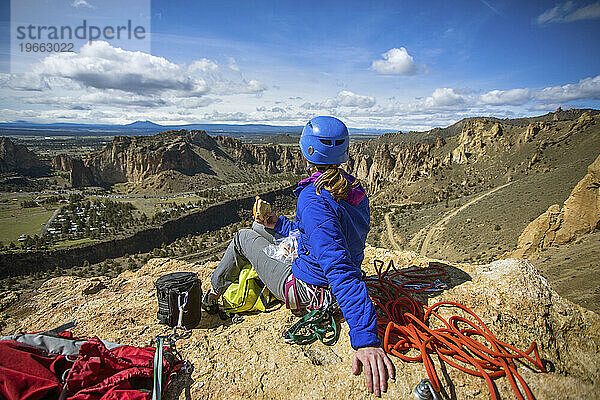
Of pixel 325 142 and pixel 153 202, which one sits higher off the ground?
pixel 325 142

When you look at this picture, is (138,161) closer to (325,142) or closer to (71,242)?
(71,242)

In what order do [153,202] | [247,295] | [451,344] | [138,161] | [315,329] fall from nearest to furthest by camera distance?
[451,344] → [315,329] → [247,295] → [153,202] → [138,161]

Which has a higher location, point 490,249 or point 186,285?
point 186,285

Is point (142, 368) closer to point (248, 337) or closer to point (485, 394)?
point (248, 337)

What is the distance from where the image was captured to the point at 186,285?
4.06 metres

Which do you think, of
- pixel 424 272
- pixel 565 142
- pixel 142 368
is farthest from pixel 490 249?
pixel 565 142

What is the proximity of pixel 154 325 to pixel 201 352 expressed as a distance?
1285 mm

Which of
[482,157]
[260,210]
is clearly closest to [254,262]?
[260,210]

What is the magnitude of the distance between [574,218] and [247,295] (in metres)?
17.8

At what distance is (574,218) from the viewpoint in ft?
49.6

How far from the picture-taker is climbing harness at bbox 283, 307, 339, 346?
3.35 m

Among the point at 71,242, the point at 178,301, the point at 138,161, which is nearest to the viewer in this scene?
the point at 178,301

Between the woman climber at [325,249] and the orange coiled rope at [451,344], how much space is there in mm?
450

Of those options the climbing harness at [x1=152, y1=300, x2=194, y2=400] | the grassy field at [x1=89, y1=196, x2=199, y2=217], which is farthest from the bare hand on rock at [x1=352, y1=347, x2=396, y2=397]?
the grassy field at [x1=89, y1=196, x2=199, y2=217]
